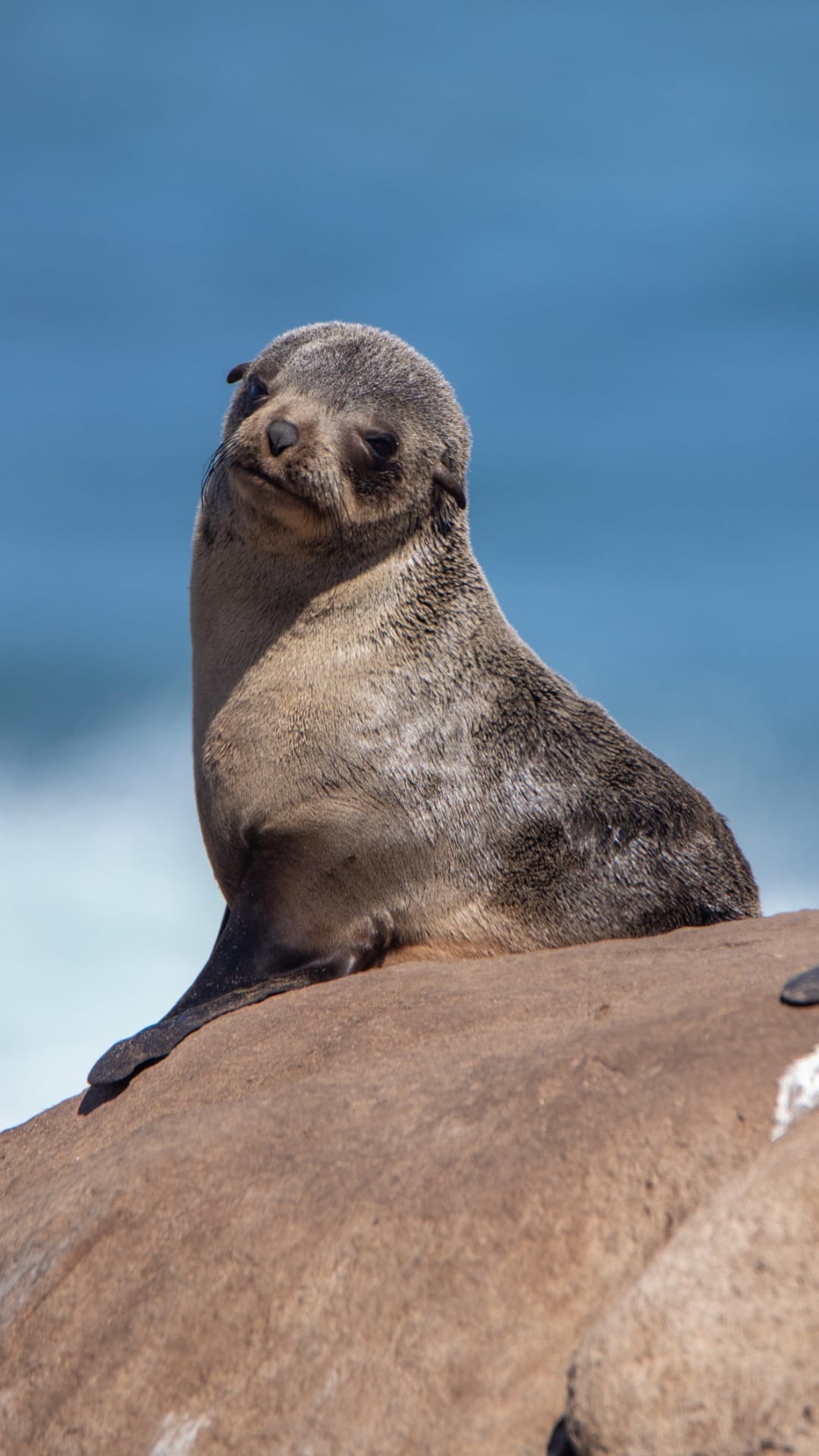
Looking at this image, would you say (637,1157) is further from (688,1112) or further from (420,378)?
(420,378)

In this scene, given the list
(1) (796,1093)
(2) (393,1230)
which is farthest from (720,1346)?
(2) (393,1230)

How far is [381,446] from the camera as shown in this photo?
8.10 meters

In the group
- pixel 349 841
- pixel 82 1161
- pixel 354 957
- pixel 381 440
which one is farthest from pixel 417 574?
pixel 82 1161

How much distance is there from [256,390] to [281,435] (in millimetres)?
984

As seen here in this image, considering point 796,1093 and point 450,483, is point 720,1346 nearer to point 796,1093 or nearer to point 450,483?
point 796,1093

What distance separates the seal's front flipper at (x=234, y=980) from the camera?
6664mm

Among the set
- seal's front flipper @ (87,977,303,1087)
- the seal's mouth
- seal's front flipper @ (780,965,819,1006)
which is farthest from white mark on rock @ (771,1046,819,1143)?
the seal's mouth

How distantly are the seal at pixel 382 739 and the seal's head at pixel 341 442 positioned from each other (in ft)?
0.05

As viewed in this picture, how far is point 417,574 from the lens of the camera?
27.3 ft

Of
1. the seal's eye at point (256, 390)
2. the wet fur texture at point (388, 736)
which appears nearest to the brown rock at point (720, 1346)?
the wet fur texture at point (388, 736)

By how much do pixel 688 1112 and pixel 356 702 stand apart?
13.1 feet

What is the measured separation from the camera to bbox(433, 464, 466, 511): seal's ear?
331 inches

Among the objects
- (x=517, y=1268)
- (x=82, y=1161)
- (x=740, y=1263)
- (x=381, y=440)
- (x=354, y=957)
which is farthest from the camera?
(x=381, y=440)

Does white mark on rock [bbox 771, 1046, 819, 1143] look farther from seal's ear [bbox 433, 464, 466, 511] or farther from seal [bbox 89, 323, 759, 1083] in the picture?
seal's ear [bbox 433, 464, 466, 511]
